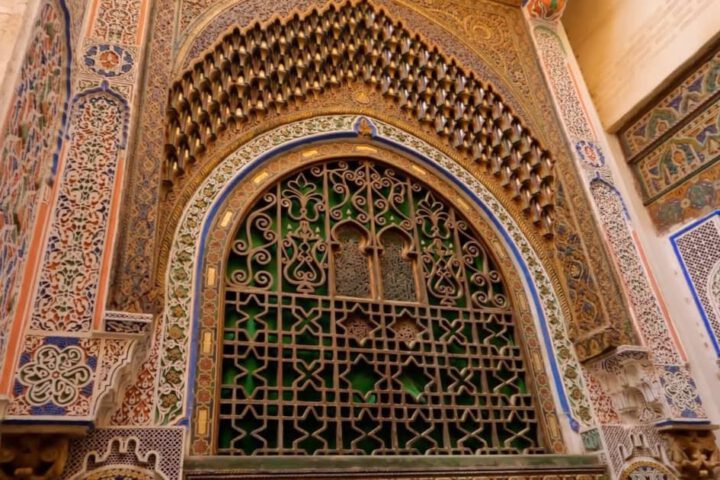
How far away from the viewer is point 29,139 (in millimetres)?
1835

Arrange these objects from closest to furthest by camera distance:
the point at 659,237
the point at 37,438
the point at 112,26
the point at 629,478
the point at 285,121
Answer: the point at 37,438 < the point at 629,478 < the point at 112,26 < the point at 285,121 < the point at 659,237

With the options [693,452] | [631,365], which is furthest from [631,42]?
[693,452]

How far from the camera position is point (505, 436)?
2834 mm

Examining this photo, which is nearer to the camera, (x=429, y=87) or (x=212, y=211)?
(x=212, y=211)

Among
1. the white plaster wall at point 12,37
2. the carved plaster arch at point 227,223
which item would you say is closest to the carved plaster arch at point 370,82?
the carved plaster arch at point 227,223

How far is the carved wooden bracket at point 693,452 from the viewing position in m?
2.75

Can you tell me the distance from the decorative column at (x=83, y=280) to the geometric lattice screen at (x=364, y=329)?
1.88 feet

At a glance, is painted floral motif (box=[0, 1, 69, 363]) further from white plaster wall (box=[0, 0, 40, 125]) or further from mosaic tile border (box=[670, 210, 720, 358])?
mosaic tile border (box=[670, 210, 720, 358])

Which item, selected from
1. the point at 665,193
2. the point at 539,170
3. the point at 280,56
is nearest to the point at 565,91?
the point at 539,170

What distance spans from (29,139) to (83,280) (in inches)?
24.7

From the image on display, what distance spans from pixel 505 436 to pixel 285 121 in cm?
207

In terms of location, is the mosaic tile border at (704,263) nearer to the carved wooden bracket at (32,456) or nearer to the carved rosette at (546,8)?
the carved rosette at (546,8)

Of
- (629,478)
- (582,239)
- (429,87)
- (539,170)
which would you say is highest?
(429,87)

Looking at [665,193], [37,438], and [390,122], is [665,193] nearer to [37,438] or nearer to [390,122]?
[390,122]
